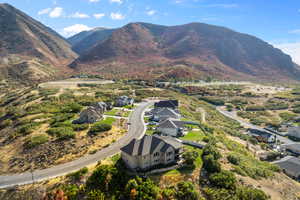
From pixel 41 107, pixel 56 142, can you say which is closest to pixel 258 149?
pixel 56 142

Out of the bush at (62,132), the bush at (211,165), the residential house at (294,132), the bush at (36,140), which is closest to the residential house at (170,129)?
the bush at (211,165)

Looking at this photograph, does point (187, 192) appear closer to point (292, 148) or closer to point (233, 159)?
point (233, 159)

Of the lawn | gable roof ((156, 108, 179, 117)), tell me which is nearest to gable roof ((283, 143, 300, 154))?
gable roof ((156, 108, 179, 117))

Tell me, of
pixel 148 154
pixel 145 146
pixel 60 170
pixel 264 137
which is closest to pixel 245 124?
pixel 264 137

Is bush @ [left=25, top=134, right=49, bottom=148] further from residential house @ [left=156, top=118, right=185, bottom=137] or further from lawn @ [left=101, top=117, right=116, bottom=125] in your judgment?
residential house @ [left=156, top=118, right=185, bottom=137]

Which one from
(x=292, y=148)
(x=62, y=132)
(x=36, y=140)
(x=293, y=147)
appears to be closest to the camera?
(x=36, y=140)

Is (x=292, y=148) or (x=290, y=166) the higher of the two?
(x=290, y=166)
